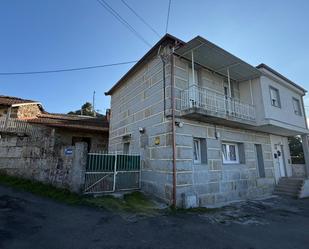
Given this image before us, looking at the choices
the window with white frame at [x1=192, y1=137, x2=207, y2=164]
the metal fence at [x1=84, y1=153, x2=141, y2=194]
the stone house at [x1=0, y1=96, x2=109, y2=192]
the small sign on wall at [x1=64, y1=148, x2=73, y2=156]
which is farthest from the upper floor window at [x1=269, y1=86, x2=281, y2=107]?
the small sign on wall at [x1=64, y1=148, x2=73, y2=156]

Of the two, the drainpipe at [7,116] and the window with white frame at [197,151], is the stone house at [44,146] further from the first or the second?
the window with white frame at [197,151]

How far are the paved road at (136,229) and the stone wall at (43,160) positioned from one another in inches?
49.3

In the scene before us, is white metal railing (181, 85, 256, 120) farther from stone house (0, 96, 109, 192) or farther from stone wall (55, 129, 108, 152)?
stone wall (55, 129, 108, 152)

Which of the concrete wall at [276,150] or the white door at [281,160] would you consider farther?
the white door at [281,160]

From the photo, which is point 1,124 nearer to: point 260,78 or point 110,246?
point 110,246

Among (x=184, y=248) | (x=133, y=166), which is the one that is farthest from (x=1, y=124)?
(x=184, y=248)

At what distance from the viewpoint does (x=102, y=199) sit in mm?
7465

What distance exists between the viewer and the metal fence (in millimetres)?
7887

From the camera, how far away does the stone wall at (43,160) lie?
7879 mm

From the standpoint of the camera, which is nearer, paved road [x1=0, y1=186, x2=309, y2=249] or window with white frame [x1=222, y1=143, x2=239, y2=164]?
paved road [x1=0, y1=186, x2=309, y2=249]

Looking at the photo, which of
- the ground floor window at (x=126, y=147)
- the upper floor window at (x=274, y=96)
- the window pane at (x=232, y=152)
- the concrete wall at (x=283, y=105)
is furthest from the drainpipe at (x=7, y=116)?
the upper floor window at (x=274, y=96)

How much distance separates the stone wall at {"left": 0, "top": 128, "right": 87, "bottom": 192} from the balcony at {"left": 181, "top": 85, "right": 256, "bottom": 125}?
4.52m

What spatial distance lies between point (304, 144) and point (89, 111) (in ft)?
105

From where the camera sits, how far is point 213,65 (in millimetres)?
9766
